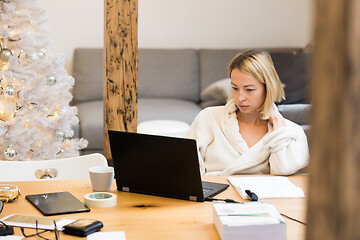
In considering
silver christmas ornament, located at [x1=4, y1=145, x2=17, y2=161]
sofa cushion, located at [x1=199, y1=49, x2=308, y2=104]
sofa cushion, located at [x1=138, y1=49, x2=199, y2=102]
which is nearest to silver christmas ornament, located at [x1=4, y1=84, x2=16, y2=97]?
silver christmas ornament, located at [x1=4, y1=145, x2=17, y2=161]

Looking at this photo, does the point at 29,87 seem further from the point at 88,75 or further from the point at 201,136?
the point at 88,75

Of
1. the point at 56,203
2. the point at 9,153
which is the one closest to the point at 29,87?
the point at 9,153

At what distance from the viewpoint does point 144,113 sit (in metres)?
4.26

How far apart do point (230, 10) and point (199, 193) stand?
3683 mm

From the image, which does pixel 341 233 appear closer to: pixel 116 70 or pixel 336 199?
pixel 336 199

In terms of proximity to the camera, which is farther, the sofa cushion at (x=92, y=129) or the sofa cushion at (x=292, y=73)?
the sofa cushion at (x=292, y=73)

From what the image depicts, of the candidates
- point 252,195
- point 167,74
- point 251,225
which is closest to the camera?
point 251,225

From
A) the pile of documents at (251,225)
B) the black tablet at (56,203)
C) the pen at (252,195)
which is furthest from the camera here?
the pen at (252,195)

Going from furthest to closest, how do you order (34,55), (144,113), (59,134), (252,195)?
1. (144,113)
2. (59,134)
3. (34,55)
4. (252,195)

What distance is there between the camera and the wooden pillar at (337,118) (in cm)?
55

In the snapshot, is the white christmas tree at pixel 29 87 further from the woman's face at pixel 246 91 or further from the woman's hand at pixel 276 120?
the woman's hand at pixel 276 120

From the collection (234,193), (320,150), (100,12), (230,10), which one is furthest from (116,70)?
(230,10)

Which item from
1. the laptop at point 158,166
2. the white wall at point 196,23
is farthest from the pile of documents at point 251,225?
the white wall at point 196,23

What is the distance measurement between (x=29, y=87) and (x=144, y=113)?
57.4 inches
